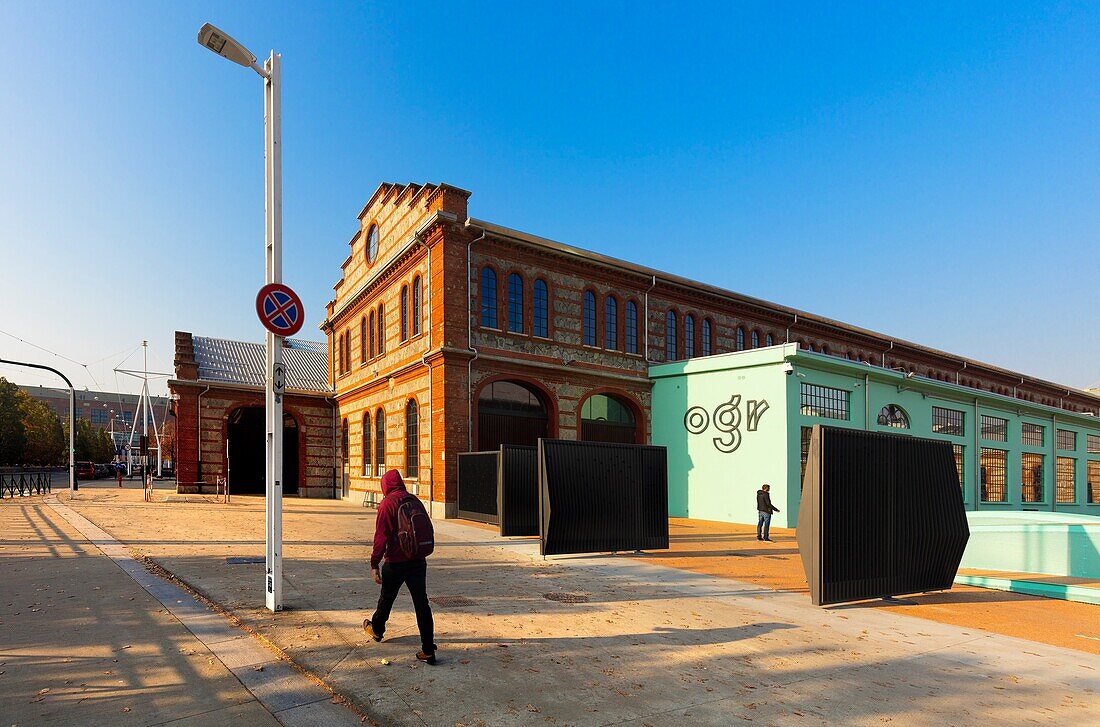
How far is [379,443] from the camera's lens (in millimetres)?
26203

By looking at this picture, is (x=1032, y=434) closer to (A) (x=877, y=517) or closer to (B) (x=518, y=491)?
(A) (x=877, y=517)

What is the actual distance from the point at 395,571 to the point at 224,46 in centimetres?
681

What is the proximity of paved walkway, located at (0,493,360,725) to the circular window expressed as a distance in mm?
19733

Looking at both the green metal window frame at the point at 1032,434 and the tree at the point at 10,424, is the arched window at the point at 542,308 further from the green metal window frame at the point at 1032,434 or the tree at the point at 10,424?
the tree at the point at 10,424

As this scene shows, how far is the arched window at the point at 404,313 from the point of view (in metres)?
23.4

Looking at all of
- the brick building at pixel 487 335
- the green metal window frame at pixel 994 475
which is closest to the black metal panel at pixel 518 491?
the brick building at pixel 487 335

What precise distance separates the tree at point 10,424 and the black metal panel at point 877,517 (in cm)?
6611

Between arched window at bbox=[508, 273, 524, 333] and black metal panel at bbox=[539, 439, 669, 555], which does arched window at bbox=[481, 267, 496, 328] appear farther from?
black metal panel at bbox=[539, 439, 669, 555]

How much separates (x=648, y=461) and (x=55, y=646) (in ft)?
34.1

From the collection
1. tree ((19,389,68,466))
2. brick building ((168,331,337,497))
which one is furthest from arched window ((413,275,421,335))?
tree ((19,389,68,466))

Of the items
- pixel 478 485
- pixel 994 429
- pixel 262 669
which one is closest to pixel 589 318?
pixel 478 485

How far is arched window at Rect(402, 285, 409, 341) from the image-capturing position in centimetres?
2341

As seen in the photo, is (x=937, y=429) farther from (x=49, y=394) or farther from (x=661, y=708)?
(x=49, y=394)

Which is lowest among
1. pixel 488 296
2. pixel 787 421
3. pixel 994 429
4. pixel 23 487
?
pixel 23 487
